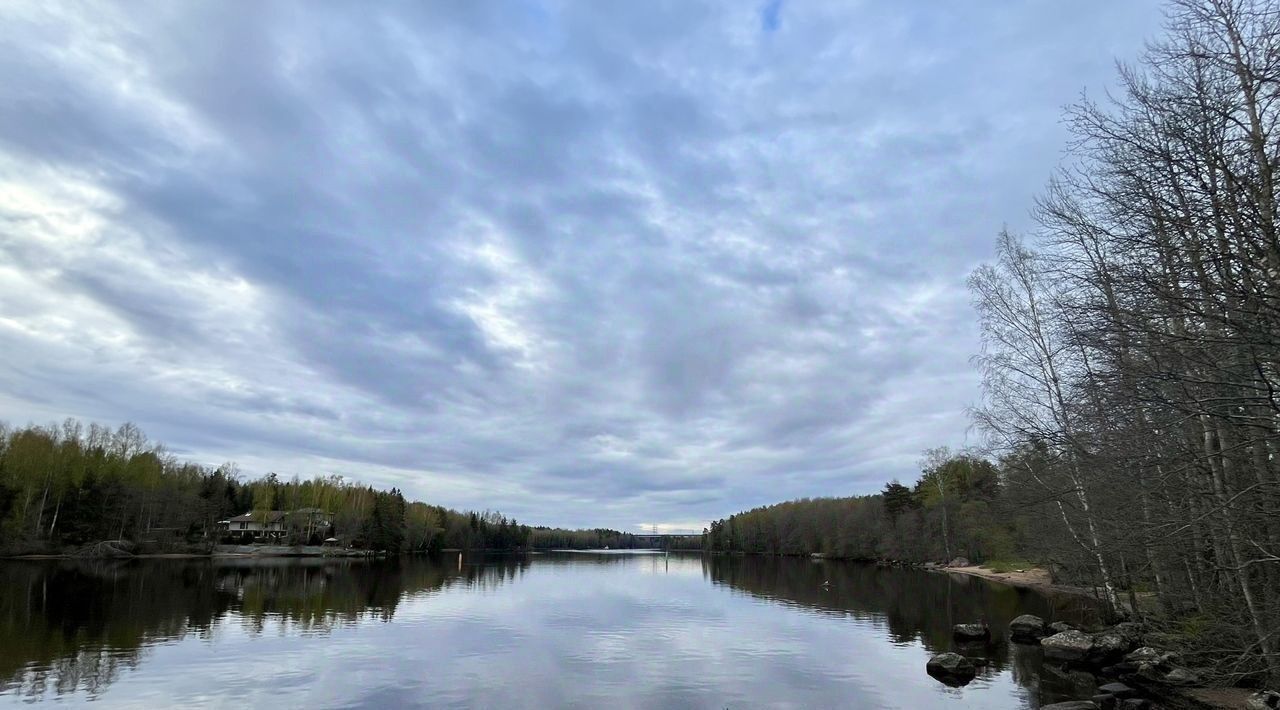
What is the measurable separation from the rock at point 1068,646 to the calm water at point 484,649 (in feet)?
Answer: 3.34

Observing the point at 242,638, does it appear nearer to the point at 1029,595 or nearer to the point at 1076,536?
the point at 1076,536

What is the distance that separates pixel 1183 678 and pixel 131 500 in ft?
388

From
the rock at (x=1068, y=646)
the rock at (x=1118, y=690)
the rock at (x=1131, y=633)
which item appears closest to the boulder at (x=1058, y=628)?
the rock at (x=1131, y=633)

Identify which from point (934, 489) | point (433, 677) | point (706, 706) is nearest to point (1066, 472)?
point (706, 706)

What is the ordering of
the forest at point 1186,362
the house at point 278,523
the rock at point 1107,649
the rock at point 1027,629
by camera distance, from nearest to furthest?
the forest at point 1186,362
the rock at point 1107,649
the rock at point 1027,629
the house at point 278,523

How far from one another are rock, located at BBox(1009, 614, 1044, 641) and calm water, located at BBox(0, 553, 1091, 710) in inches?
55.9

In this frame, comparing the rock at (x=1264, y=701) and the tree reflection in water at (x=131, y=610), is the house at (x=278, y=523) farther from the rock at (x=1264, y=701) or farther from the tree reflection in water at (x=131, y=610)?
the rock at (x=1264, y=701)

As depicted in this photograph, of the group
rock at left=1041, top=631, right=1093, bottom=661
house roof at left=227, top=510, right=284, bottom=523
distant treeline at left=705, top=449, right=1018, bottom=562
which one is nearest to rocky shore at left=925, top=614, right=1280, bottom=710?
rock at left=1041, top=631, right=1093, bottom=661

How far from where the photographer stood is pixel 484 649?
28500mm

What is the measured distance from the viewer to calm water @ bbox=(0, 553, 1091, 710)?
66.8 feet

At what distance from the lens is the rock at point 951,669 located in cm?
2392

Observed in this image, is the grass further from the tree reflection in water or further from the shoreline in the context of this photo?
the tree reflection in water

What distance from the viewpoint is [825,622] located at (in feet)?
128

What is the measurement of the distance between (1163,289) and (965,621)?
35.0m
